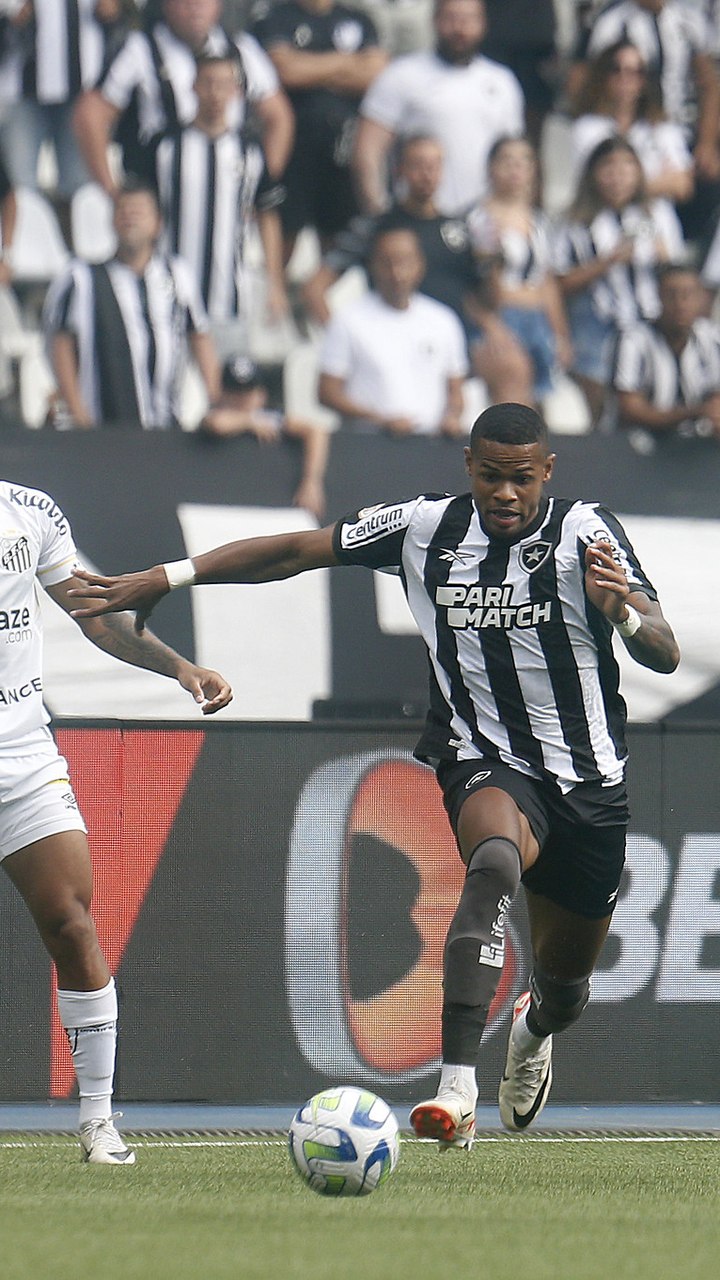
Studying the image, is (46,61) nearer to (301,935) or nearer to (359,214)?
(359,214)

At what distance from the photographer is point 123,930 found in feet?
22.5

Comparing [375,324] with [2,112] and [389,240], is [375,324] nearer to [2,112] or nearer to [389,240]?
[389,240]

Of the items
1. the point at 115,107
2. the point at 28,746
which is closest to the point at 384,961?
the point at 28,746

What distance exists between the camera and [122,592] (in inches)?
203

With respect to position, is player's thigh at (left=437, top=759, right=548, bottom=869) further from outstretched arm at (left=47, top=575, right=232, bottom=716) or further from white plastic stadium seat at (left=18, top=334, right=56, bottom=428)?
white plastic stadium seat at (left=18, top=334, right=56, bottom=428)

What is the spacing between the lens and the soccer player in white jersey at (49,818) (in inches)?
199

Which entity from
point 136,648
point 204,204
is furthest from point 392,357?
point 136,648

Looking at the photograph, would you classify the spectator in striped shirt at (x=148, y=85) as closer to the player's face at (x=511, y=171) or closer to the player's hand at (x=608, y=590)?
the player's face at (x=511, y=171)

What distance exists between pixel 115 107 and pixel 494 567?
647 centimetres

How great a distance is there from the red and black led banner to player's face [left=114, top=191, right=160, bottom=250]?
13.7 ft

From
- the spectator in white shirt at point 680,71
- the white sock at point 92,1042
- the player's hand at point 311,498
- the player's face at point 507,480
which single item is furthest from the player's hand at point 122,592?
the spectator in white shirt at point 680,71

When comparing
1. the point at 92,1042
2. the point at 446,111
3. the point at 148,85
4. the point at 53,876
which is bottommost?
the point at 92,1042

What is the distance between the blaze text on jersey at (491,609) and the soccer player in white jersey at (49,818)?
723 millimetres

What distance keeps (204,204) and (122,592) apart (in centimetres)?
588
